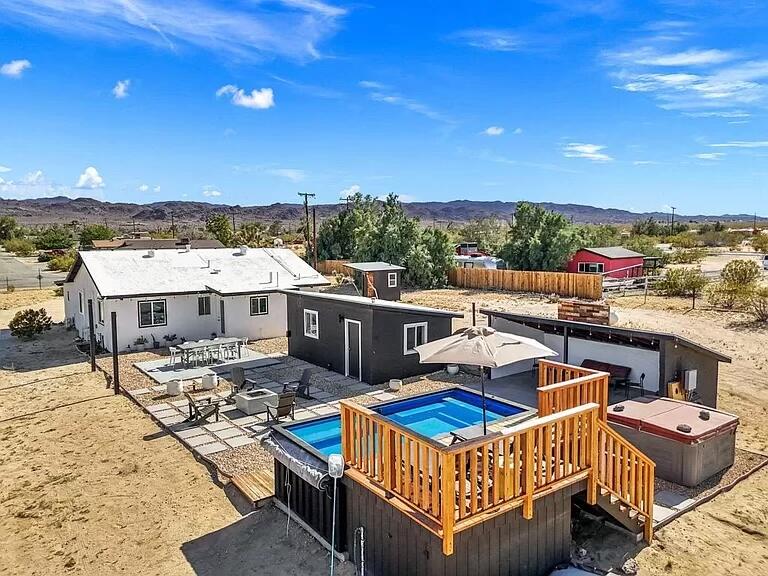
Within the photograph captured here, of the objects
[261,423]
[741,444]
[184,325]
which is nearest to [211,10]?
[184,325]

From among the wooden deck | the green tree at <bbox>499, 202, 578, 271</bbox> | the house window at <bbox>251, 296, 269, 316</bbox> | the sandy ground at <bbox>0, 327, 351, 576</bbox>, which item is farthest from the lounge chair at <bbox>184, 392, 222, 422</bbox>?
the green tree at <bbox>499, 202, 578, 271</bbox>

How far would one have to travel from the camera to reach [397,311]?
591 inches

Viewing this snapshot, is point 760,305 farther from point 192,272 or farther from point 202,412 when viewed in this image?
point 192,272

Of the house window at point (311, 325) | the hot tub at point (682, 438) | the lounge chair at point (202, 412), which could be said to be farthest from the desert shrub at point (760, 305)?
the lounge chair at point (202, 412)

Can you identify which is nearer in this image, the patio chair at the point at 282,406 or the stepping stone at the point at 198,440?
the stepping stone at the point at 198,440

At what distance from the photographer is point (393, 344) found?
15180 mm

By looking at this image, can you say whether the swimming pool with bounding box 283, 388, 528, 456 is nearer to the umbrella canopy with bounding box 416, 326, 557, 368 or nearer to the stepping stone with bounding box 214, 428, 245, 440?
the umbrella canopy with bounding box 416, 326, 557, 368

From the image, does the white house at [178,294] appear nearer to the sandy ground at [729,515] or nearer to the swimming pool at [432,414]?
the swimming pool at [432,414]

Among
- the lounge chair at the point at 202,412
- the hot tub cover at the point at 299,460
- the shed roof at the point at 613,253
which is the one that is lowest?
the lounge chair at the point at 202,412

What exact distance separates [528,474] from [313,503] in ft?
10.1

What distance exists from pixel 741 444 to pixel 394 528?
320 inches

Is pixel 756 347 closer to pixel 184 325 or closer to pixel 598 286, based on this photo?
pixel 598 286

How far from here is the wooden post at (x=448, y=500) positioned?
5.27 meters

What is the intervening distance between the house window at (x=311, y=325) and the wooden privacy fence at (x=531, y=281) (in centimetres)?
1996
